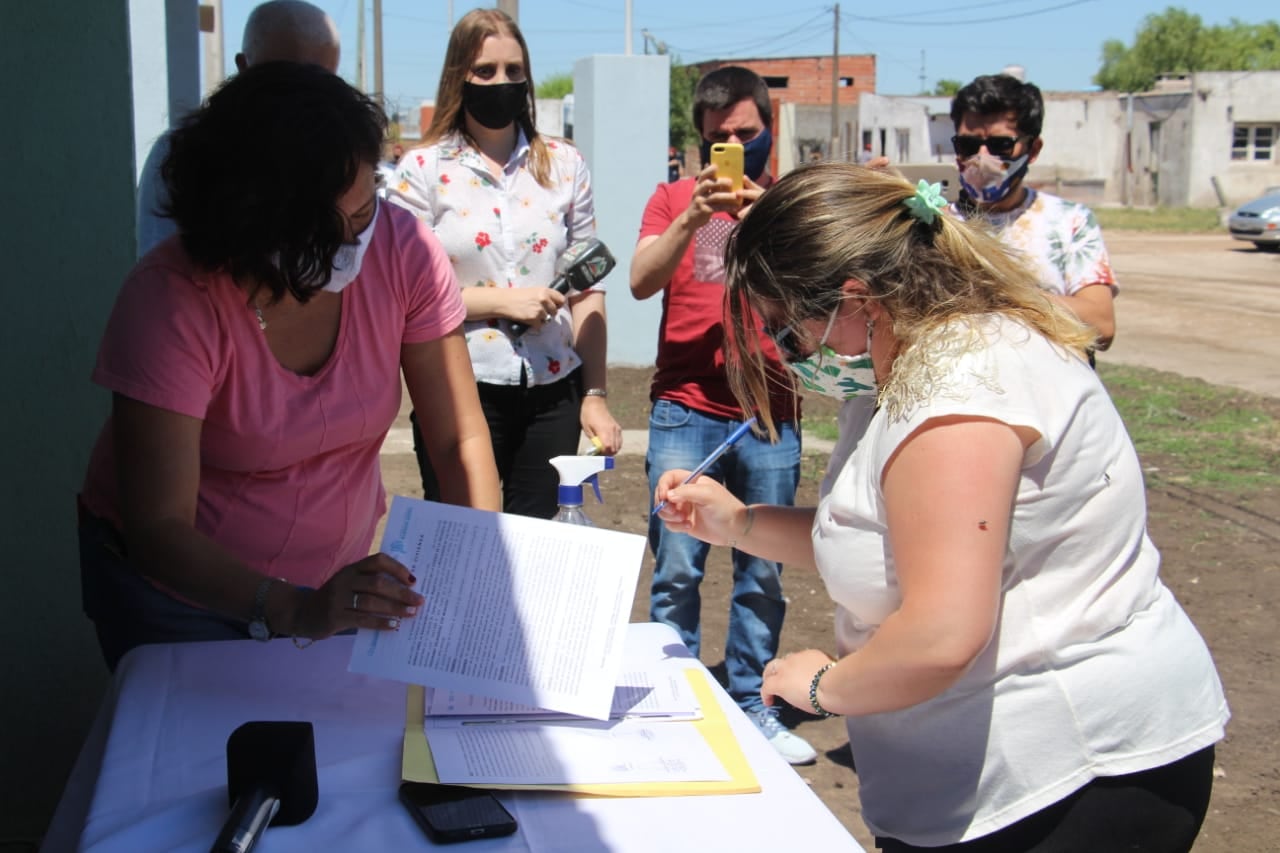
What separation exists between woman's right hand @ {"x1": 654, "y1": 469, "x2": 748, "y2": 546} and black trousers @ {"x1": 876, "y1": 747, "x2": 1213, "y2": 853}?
657mm

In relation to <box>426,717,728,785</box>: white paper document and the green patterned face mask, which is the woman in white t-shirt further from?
<box>426,717,728,785</box>: white paper document

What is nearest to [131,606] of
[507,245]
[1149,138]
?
[507,245]

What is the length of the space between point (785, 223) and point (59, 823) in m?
1.31

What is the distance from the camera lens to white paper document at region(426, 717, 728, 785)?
1.64 metres

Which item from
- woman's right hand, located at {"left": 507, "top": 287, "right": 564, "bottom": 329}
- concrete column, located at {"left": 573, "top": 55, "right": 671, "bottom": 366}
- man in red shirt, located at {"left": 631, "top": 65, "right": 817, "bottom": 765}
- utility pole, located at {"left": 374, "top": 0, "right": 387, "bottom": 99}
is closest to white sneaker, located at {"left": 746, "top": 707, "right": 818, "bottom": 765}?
man in red shirt, located at {"left": 631, "top": 65, "right": 817, "bottom": 765}

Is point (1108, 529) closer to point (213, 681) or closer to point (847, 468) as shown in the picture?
point (847, 468)

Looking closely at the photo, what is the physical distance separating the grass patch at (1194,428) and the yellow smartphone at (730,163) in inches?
176

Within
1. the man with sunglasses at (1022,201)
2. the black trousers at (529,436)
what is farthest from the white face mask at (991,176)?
the black trousers at (529,436)

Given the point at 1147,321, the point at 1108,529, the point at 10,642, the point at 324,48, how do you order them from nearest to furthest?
1. the point at 1108,529
2. the point at 10,642
3. the point at 324,48
4. the point at 1147,321

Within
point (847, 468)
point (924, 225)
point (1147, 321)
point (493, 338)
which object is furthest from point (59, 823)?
point (1147, 321)

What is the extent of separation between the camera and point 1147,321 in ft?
46.7

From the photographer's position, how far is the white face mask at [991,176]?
3697 mm

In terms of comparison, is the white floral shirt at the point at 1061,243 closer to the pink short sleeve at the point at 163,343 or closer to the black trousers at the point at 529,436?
the black trousers at the point at 529,436

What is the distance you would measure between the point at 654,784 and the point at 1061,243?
2583mm
